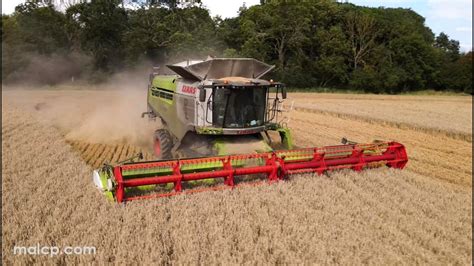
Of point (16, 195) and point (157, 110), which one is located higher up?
point (157, 110)

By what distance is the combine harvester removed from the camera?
616cm

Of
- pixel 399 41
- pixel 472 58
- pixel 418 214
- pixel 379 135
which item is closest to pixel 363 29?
pixel 399 41

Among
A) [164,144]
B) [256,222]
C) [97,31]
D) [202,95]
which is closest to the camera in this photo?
[256,222]

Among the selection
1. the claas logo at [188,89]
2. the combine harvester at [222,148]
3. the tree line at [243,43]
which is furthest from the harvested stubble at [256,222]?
the tree line at [243,43]

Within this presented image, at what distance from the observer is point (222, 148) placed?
7.70 metres

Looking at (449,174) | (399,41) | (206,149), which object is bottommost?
(449,174)

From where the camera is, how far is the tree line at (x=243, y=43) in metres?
32.5

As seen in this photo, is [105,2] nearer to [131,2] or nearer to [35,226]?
[131,2]

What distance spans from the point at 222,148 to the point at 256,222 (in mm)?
2724

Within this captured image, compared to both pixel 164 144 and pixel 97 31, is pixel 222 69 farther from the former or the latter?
pixel 97 31

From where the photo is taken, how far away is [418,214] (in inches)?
225

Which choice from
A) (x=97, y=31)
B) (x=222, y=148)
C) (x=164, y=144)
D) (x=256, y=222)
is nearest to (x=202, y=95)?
(x=222, y=148)

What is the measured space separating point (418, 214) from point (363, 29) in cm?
4095

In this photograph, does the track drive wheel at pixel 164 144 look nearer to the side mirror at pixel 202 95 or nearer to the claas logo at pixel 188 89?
the claas logo at pixel 188 89
